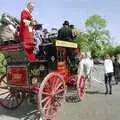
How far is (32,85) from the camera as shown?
980cm

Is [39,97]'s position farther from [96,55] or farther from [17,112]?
[96,55]

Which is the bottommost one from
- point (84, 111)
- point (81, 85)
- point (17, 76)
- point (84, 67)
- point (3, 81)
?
point (84, 111)

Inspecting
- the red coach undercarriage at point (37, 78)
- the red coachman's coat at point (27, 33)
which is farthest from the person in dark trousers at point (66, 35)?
the red coachman's coat at point (27, 33)

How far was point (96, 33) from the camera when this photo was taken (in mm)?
103062

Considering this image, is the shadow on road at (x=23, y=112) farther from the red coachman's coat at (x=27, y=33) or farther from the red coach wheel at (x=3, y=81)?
the red coachman's coat at (x=27, y=33)

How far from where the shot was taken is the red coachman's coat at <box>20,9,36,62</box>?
9812 millimetres

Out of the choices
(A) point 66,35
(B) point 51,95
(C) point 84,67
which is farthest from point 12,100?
(C) point 84,67

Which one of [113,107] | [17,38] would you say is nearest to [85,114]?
[113,107]

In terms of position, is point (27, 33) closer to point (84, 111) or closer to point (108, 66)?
point (84, 111)

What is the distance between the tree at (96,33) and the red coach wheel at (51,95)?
297 feet

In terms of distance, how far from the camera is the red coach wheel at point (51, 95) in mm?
9258

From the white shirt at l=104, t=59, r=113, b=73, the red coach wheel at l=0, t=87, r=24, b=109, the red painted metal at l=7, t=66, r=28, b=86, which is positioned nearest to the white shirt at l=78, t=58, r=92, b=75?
the white shirt at l=104, t=59, r=113, b=73

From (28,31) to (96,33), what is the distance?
3699 inches

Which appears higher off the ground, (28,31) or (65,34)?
(65,34)
